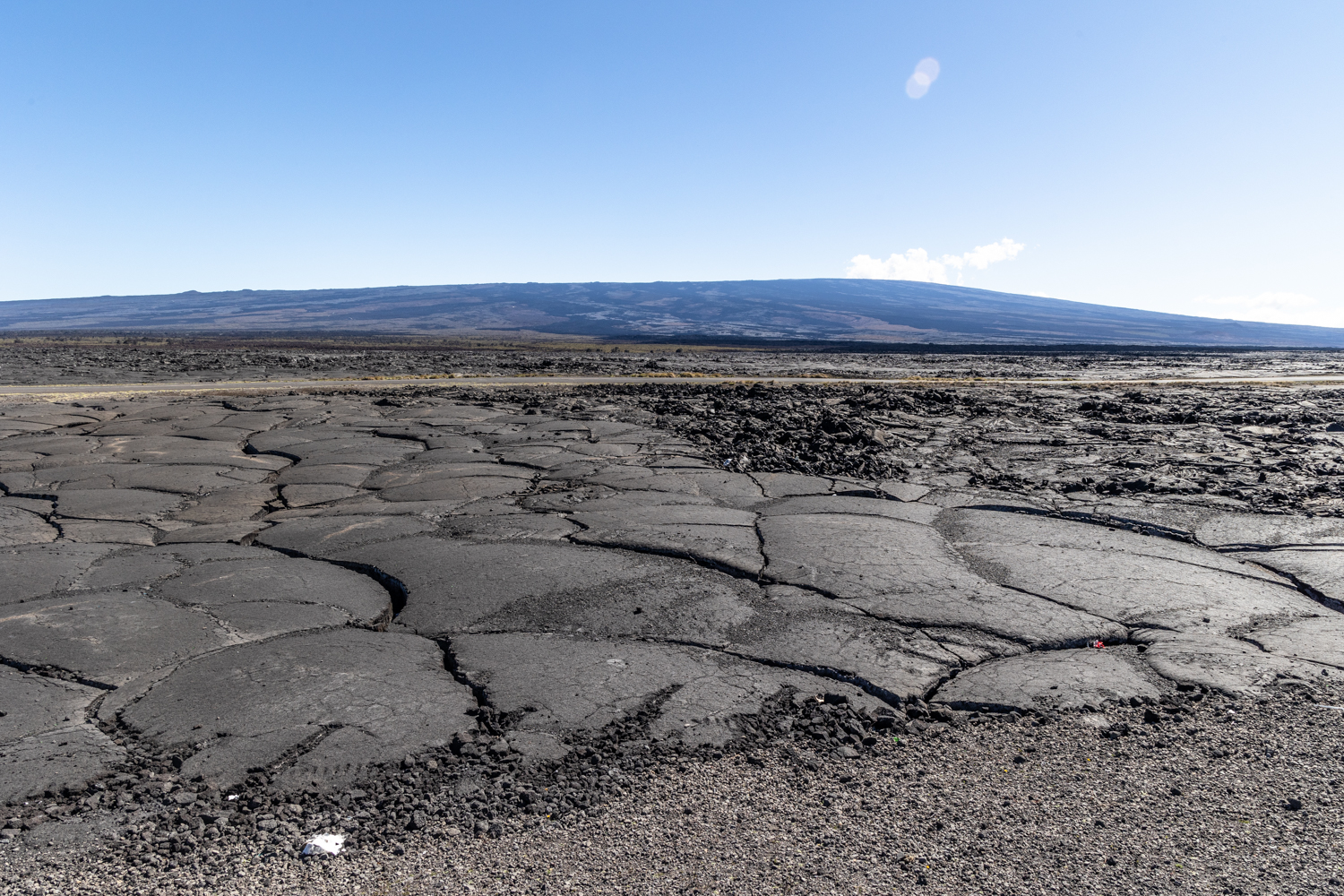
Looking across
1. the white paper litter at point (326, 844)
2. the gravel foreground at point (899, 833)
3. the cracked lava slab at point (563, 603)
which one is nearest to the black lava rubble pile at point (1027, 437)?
the cracked lava slab at point (563, 603)

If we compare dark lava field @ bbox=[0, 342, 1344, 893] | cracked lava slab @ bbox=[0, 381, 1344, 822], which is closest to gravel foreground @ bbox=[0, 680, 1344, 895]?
dark lava field @ bbox=[0, 342, 1344, 893]

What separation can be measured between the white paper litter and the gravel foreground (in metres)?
0.04

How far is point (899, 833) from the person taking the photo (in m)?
2.56

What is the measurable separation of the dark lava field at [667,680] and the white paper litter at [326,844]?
0.03 meters

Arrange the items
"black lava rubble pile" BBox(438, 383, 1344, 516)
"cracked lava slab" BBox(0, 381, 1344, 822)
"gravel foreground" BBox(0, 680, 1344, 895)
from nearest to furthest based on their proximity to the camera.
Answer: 1. "gravel foreground" BBox(0, 680, 1344, 895)
2. "cracked lava slab" BBox(0, 381, 1344, 822)
3. "black lava rubble pile" BBox(438, 383, 1344, 516)

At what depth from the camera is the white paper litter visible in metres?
2.45

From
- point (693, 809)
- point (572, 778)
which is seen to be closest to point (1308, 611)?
point (693, 809)

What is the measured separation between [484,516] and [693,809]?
410cm

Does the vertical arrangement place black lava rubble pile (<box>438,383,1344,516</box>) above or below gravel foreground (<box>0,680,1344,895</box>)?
above

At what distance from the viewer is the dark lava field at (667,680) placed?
8.11 feet

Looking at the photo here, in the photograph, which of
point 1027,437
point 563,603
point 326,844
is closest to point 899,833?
point 326,844

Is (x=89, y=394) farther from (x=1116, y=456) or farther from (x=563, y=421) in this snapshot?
(x=1116, y=456)

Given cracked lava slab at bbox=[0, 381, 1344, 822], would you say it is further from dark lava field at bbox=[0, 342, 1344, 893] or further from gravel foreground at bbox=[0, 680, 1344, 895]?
gravel foreground at bbox=[0, 680, 1344, 895]

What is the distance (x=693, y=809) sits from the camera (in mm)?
2684
